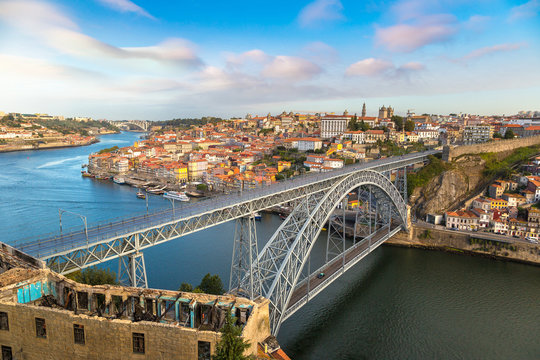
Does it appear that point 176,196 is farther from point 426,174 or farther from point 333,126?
point 333,126

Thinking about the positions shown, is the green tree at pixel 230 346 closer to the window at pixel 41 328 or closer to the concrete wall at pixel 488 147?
the window at pixel 41 328

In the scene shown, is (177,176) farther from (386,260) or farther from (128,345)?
(128,345)

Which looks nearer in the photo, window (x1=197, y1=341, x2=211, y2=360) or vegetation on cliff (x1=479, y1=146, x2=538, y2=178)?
window (x1=197, y1=341, x2=211, y2=360)

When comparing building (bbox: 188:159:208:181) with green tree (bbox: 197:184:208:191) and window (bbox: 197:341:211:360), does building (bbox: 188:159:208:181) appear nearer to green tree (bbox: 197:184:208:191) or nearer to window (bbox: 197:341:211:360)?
green tree (bbox: 197:184:208:191)

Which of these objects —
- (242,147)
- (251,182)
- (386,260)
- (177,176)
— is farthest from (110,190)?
(386,260)

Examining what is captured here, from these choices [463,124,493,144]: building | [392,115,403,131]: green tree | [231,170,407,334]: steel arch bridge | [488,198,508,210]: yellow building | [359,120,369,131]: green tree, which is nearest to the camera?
[231,170,407,334]: steel arch bridge

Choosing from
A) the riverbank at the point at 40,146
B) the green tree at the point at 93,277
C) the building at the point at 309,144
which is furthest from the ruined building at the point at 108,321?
the riverbank at the point at 40,146

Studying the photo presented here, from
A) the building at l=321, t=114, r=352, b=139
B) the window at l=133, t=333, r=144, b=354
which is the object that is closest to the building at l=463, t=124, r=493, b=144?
the building at l=321, t=114, r=352, b=139
